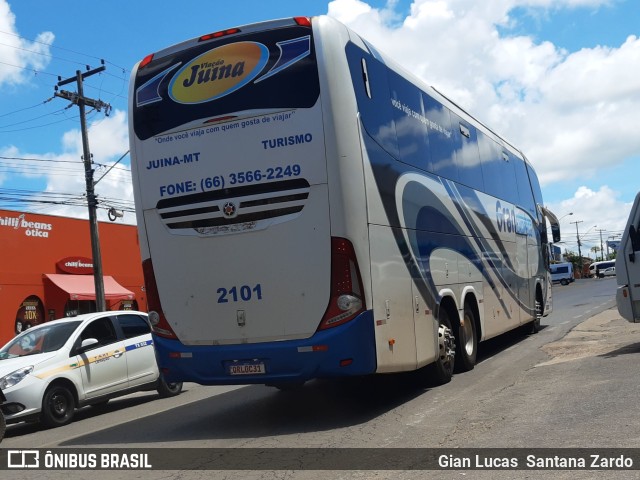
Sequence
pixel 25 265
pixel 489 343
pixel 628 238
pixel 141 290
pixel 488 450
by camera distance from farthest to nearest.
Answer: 1. pixel 141 290
2. pixel 25 265
3. pixel 489 343
4. pixel 628 238
5. pixel 488 450

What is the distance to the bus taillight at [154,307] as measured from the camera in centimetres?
830

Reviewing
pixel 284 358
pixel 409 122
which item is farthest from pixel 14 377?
pixel 409 122

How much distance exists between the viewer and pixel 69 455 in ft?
24.5

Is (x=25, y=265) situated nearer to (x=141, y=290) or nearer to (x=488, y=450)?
(x=141, y=290)

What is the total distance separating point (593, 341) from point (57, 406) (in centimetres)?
983

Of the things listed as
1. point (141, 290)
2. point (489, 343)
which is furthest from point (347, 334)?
point (141, 290)

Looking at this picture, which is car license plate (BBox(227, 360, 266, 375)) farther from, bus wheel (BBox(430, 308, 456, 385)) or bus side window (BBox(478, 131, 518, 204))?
bus side window (BBox(478, 131, 518, 204))

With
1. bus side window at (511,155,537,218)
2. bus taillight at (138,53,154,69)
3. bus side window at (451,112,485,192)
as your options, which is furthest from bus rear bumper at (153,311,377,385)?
bus side window at (511,155,537,218)

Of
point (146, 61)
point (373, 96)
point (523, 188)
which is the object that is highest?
point (146, 61)

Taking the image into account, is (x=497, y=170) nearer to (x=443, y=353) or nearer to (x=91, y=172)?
(x=443, y=353)

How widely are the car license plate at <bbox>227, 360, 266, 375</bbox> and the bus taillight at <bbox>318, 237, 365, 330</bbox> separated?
92 centimetres

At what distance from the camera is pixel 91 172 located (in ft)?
88.7

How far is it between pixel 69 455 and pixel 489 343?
10831mm

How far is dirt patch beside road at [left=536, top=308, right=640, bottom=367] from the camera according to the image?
39.2ft
